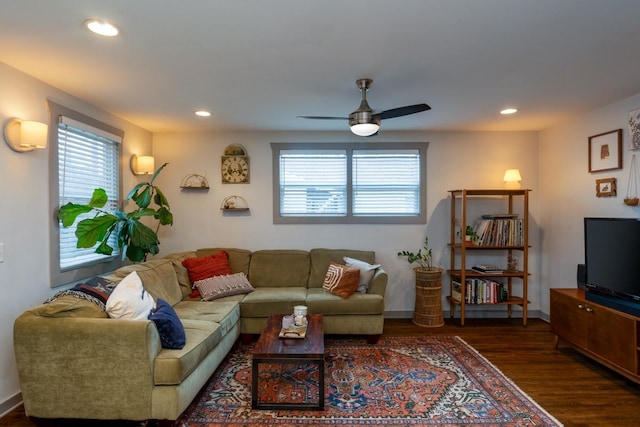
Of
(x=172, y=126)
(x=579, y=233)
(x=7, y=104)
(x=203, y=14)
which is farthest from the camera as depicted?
(x=172, y=126)

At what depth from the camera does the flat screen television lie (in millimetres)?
2717

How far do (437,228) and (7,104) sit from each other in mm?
4515

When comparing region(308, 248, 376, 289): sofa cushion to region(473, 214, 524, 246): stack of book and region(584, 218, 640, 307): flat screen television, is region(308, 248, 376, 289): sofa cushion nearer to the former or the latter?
region(473, 214, 524, 246): stack of book

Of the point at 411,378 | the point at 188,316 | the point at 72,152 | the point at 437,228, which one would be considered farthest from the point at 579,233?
the point at 72,152

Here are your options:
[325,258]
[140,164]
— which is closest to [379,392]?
[325,258]

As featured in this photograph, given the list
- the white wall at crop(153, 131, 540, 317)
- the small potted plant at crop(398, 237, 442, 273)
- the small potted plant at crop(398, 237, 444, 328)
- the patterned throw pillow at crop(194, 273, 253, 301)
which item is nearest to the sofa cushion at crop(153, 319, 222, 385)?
the patterned throw pillow at crop(194, 273, 253, 301)

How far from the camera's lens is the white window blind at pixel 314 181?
4562 mm

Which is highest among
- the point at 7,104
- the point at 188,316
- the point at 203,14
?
the point at 203,14

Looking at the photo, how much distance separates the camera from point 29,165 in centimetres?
265

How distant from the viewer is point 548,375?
Answer: 2.91 metres

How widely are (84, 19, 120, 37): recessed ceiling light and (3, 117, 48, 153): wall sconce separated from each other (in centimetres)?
105

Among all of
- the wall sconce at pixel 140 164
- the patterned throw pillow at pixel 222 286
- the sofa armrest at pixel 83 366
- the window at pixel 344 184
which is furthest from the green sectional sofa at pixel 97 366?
the window at pixel 344 184

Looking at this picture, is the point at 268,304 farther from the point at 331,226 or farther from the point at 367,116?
the point at 367,116

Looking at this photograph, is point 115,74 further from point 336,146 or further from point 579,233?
point 579,233
